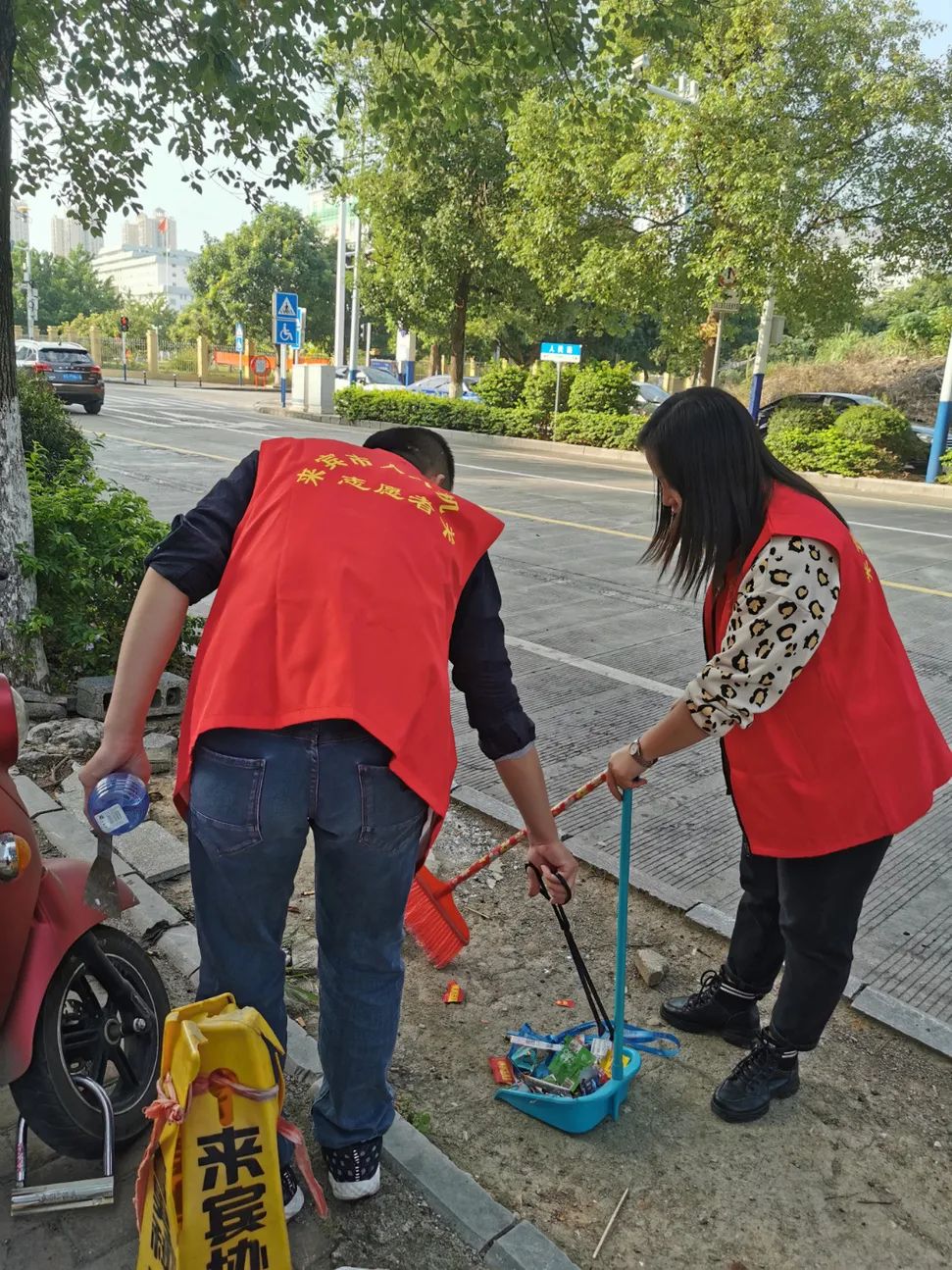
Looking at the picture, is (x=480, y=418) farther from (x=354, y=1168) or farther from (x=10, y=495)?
(x=354, y=1168)

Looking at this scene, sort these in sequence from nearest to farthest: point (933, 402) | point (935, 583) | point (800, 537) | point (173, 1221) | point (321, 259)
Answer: point (173, 1221) < point (800, 537) < point (935, 583) < point (933, 402) < point (321, 259)

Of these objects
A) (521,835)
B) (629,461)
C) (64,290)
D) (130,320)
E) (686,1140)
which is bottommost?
(686,1140)

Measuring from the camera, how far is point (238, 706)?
1.69 m

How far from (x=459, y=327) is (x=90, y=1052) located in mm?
24027

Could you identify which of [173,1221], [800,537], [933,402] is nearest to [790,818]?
[800,537]

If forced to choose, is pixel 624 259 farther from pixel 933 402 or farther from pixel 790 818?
pixel 790 818

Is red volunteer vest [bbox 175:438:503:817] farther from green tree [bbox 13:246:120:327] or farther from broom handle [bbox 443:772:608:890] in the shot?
green tree [bbox 13:246:120:327]

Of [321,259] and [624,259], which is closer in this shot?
[624,259]

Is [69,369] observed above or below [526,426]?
above

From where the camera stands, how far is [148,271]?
148 meters

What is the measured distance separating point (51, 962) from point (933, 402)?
27.8m

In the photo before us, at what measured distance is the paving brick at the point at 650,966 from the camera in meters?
3.01

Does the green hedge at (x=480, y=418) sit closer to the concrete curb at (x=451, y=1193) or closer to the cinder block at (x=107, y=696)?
the cinder block at (x=107, y=696)

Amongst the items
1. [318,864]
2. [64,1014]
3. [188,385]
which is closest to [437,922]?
[64,1014]
